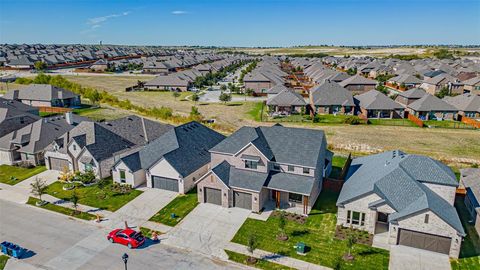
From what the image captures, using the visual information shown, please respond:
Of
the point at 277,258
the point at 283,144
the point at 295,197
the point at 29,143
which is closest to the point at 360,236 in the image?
the point at 295,197

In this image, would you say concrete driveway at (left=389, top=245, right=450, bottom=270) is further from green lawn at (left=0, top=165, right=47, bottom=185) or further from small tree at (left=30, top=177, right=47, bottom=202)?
green lawn at (left=0, top=165, right=47, bottom=185)

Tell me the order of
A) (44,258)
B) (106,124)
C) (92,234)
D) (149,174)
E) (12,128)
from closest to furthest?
(44,258) < (92,234) < (149,174) < (106,124) < (12,128)

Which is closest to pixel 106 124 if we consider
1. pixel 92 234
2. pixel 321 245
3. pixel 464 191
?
pixel 92 234

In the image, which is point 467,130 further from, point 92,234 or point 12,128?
Answer: point 12,128

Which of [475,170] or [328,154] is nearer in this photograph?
[475,170]

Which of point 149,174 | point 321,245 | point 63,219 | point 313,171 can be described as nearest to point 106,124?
point 149,174

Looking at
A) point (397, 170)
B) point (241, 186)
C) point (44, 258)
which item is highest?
point (397, 170)

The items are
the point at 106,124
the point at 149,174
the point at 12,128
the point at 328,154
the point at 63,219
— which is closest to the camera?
the point at 63,219

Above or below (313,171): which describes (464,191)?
below

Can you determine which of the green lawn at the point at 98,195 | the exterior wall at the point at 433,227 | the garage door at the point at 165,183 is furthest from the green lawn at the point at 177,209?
the exterior wall at the point at 433,227

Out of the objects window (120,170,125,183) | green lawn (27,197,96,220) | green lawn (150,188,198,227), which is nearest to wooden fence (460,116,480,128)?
green lawn (150,188,198,227)
